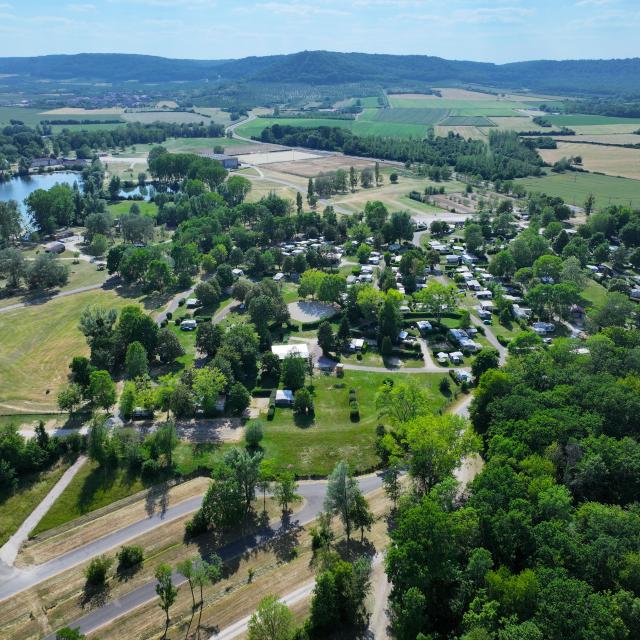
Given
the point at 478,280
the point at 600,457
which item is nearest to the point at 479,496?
the point at 600,457

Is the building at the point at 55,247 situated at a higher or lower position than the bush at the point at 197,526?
higher

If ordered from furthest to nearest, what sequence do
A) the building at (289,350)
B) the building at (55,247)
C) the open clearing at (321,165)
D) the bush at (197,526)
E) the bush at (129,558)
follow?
the open clearing at (321,165) < the building at (55,247) < the building at (289,350) < the bush at (197,526) < the bush at (129,558)

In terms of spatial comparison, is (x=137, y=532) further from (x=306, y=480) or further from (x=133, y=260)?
(x=133, y=260)

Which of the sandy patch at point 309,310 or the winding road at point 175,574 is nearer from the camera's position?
the winding road at point 175,574

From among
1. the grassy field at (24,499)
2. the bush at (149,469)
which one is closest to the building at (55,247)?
the grassy field at (24,499)

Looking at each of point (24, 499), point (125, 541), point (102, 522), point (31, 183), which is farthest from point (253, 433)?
point (31, 183)

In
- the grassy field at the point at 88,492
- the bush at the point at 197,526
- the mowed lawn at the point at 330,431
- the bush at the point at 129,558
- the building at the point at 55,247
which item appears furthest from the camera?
the building at the point at 55,247

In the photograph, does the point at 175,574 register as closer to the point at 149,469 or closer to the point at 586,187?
the point at 149,469

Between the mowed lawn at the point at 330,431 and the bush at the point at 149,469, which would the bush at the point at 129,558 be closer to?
the bush at the point at 149,469
